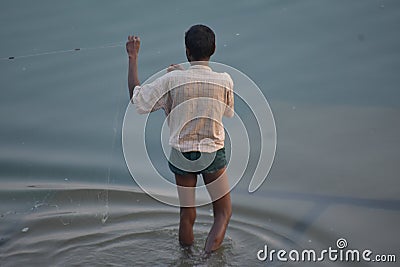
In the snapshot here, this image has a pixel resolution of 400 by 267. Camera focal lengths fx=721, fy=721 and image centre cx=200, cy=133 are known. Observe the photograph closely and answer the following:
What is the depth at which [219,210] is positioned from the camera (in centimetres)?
351

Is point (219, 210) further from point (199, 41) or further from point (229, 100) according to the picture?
point (199, 41)

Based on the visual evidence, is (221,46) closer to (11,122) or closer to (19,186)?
(11,122)

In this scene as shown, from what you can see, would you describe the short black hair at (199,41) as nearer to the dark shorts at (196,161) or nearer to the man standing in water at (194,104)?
the man standing in water at (194,104)

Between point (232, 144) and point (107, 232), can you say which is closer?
point (107, 232)

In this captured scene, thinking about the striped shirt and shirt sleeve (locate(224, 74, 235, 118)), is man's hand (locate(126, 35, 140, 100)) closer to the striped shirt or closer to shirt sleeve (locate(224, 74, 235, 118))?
the striped shirt

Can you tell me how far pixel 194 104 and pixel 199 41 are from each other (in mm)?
287

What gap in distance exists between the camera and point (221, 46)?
6.15m

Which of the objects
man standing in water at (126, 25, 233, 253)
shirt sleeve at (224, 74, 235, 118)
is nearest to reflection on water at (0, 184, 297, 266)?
man standing in water at (126, 25, 233, 253)

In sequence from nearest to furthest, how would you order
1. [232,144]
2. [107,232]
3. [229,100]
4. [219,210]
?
[229,100]
[219,210]
[107,232]
[232,144]

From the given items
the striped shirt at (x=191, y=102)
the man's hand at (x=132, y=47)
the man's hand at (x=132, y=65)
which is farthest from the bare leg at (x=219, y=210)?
the man's hand at (x=132, y=47)

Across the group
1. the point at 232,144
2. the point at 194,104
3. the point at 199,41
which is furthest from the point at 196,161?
the point at 232,144

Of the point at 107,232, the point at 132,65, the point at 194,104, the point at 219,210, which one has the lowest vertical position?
the point at 107,232

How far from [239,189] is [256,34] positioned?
232 cm

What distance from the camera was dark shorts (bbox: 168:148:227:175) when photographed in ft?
11.0
